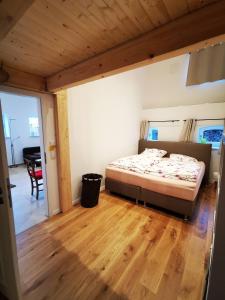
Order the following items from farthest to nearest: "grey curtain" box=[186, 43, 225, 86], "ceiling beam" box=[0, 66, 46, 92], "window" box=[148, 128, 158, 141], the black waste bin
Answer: "window" box=[148, 128, 158, 141]
"grey curtain" box=[186, 43, 225, 86]
the black waste bin
"ceiling beam" box=[0, 66, 46, 92]

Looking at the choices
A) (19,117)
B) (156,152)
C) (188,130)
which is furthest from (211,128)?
(19,117)

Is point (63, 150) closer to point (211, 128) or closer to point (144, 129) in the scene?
point (144, 129)

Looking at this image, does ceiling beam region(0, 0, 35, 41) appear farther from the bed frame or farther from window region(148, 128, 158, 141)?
window region(148, 128, 158, 141)

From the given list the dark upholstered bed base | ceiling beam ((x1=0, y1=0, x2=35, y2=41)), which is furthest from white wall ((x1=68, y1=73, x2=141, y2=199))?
ceiling beam ((x1=0, y1=0, x2=35, y2=41))

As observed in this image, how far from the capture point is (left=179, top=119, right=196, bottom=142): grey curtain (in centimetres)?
428

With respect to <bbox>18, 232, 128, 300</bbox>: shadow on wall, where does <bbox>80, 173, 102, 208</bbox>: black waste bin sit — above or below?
above

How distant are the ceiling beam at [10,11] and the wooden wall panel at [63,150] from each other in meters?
1.37

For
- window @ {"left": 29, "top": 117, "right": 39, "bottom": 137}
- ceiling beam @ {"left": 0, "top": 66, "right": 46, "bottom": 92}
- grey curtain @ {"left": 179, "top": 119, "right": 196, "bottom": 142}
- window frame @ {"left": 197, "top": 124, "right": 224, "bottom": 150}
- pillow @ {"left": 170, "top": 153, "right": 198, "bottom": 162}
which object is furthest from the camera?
window @ {"left": 29, "top": 117, "right": 39, "bottom": 137}

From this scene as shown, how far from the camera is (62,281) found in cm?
147

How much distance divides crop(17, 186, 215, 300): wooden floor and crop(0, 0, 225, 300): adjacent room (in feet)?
0.04

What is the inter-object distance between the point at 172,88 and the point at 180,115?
917mm

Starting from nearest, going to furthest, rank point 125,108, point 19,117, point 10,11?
point 10,11 < point 125,108 < point 19,117

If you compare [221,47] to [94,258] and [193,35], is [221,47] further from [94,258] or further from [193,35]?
[94,258]

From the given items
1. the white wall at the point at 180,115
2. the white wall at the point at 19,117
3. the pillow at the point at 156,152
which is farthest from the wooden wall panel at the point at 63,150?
the white wall at the point at 19,117
